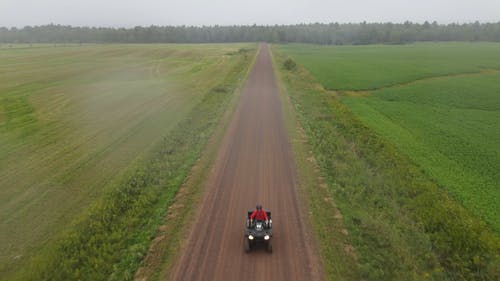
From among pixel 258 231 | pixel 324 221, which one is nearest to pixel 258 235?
pixel 258 231

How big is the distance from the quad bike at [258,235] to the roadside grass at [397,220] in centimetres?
217

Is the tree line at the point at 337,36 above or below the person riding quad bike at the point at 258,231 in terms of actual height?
above

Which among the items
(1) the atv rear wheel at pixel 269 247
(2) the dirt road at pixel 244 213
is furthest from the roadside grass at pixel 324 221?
(1) the atv rear wheel at pixel 269 247

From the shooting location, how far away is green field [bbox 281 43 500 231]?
15.4 meters

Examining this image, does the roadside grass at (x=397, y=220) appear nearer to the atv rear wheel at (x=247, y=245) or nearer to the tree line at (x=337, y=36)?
the atv rear wheel at (x=247, y=245)

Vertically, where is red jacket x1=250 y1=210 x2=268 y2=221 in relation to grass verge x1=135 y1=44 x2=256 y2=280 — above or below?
above

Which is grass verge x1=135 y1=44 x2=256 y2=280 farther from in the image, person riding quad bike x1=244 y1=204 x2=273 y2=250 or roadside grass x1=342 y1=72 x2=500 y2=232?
roadside grass x1=342 y1=72 x2=500 y2=232

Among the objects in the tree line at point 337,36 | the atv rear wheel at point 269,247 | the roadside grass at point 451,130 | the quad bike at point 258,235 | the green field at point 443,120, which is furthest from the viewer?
the tree line at point 337,36

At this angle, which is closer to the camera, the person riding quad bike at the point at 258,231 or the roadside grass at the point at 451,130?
the person riding quad bike at the point at 258,231

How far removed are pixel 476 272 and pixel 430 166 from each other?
8.58m

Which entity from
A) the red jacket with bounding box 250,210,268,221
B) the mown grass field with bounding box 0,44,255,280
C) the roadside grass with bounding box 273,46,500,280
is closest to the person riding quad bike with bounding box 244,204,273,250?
the red jacket with bounding box 250,210,268,221

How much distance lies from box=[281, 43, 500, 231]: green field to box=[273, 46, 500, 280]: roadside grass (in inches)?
50.7

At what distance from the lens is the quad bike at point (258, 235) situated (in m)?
10.2

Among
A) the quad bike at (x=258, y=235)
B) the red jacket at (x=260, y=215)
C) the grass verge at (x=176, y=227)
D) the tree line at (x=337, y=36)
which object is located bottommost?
the grass verge at (x=176, y=227)
